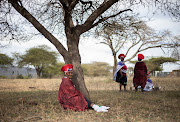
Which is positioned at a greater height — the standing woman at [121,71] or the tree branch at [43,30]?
the tree branch at [43,30]

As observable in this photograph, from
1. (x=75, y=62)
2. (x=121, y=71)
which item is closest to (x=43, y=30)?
(x=75, y=62)

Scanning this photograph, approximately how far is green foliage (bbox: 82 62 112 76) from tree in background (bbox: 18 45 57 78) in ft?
48.7

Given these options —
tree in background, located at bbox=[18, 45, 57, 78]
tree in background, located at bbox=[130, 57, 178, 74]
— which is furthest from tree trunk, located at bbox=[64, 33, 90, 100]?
tree in background, located at bbox=[130, 57, 178, 74]

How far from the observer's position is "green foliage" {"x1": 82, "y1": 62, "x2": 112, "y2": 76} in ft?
174

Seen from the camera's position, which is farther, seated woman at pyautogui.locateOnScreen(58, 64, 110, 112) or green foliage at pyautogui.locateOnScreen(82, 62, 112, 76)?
green foliage at pyautogui.locateOnScreen(82, 62, 112, 76)

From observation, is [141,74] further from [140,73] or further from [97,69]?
[97,69]

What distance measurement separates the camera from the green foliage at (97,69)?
53.1 metres

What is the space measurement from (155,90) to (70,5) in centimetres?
674

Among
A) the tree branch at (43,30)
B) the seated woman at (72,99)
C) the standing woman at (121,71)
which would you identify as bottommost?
the seated woman at (72,99)

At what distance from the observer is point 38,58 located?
38.6 metres

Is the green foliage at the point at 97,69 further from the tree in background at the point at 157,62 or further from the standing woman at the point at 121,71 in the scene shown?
the standing woman at the point at 121,71

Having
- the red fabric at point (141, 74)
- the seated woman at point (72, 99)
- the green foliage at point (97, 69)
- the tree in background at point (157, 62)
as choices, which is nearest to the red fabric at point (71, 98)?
the seated woman at point (72, 99)

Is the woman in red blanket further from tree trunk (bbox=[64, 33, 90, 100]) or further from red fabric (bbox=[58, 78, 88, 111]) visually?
red fabric (bbox=[58, 78, 88, 111])

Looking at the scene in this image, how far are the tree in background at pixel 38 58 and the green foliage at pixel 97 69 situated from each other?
1483cm
